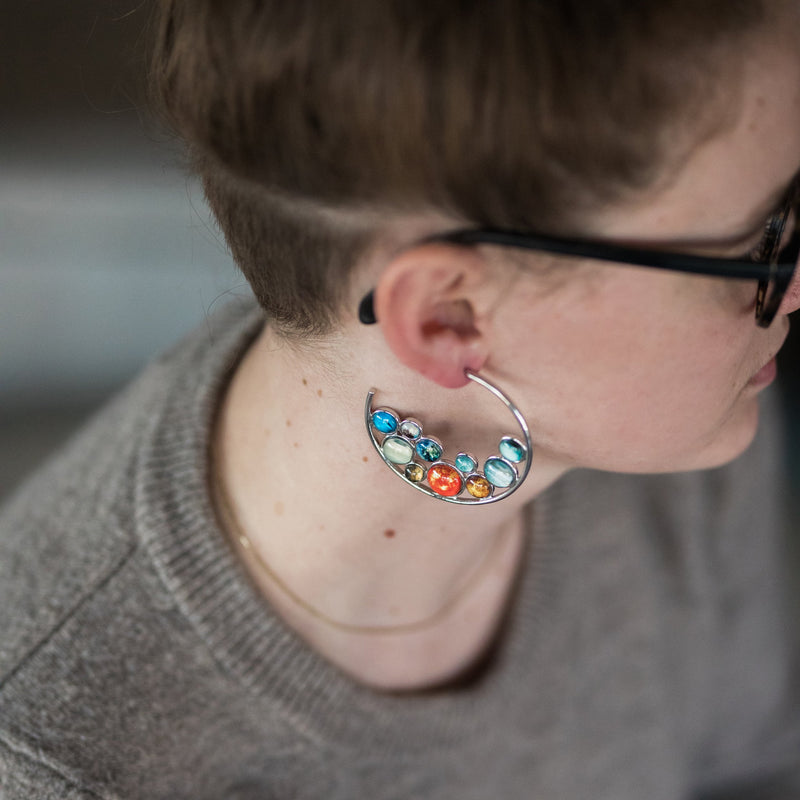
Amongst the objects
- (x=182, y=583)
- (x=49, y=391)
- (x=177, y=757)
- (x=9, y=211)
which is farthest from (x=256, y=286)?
(x=49, y=391)

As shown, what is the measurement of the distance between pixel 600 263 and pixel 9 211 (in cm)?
123

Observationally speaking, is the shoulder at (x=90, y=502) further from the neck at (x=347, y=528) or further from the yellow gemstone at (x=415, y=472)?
the yellow gemstone at (x=415, y=472)

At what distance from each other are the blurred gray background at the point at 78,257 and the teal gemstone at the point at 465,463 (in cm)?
75

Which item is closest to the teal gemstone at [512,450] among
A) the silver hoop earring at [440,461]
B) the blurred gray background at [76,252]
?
the silver hoop earring at [440,461]

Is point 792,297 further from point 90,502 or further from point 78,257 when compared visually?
point 78,257

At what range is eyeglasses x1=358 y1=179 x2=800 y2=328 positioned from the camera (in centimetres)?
57

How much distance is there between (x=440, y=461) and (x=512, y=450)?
0.20 feet

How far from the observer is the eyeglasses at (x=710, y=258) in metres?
0.57

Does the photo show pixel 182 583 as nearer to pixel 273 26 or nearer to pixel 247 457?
pixel 247 457

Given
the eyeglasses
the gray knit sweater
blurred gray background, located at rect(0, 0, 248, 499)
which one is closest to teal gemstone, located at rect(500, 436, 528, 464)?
the eyeglasses

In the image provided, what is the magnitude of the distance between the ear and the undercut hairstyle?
31 millimetres

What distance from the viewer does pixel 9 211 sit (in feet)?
4.83

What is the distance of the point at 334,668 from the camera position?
869 mm

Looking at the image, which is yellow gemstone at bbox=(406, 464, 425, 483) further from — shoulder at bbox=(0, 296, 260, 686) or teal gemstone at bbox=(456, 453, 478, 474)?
shoulder at bbox=(0, 296, 260, 686)
